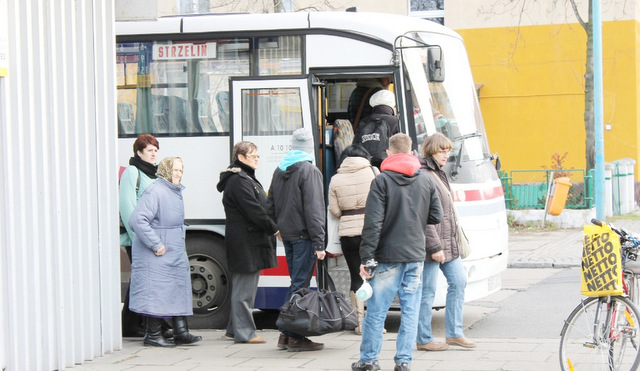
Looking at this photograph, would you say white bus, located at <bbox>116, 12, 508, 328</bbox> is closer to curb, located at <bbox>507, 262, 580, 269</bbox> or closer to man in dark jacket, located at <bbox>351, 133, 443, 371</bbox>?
man in dark jacket, located at <bbox>351, 133, 443, 371</bbox>

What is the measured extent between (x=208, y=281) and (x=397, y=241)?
3281 mm

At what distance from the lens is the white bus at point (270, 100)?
371 inches

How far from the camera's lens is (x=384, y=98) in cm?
942

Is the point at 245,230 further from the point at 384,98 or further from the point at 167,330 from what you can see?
the point at 384,98

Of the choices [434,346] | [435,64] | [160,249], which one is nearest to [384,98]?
[435,64]

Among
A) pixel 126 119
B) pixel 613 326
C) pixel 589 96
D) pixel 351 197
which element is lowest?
pixel 613 326

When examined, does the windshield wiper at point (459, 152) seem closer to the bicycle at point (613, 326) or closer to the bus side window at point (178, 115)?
the bus side window at point (178, 115)

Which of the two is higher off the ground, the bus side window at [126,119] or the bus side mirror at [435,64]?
the bus side mirror at [435,64]

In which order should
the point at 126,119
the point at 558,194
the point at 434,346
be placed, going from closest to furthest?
the point at 434,346 < the point at 126,119 < the point at 558,194

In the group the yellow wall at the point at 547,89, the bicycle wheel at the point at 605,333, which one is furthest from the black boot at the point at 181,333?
the yellow wall at the point at 547,89

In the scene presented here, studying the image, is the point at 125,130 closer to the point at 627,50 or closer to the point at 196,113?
the point at 196,113

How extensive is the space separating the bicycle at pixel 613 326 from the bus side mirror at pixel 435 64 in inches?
127

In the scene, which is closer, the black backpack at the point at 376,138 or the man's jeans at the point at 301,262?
the man's jeans at the point at 301,262

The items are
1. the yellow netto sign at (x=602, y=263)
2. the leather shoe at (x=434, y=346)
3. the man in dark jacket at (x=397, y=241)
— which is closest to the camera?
the yellow netto sign at (x=602, y=263)
